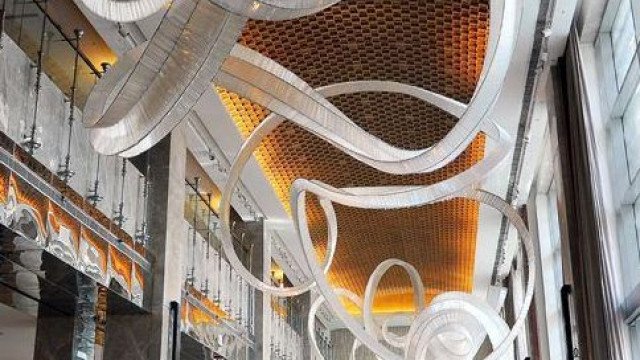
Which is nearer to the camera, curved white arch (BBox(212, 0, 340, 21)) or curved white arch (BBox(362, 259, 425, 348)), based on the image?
curved white arch (BBox(212, 0, 340, 21))

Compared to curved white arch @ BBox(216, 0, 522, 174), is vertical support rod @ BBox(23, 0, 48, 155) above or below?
above

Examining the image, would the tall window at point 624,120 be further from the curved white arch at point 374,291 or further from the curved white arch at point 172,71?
the curved white arch at point 172,71

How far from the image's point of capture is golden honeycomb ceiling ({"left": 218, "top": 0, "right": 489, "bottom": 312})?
973cm

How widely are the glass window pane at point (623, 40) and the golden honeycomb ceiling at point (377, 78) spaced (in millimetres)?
1423

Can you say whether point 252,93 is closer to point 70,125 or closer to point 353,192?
point 353,192

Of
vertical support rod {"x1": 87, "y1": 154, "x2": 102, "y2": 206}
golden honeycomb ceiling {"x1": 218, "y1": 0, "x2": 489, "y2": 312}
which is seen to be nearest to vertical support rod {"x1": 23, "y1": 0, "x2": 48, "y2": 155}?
vertical support rod {"x1": 87, "y1": 154, "x2": 102, "y2": 206}

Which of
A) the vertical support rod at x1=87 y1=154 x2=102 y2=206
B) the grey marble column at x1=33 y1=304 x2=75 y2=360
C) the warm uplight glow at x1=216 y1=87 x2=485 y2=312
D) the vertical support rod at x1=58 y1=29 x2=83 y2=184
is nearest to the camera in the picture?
the vertical support rod at x1=58 y1=29 x2=83 y2=184

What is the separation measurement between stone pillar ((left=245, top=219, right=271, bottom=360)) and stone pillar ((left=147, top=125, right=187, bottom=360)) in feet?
14.9

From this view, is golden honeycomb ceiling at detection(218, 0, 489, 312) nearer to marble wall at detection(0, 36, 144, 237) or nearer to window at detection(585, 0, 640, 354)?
window at detection(585, 0, 640, 354)

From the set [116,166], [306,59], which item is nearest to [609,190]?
[306,59]

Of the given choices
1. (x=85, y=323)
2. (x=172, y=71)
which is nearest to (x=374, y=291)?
(x=85, y=323)

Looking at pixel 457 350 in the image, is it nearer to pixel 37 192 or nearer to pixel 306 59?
pixel 306 59

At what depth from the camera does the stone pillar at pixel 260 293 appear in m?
15.0

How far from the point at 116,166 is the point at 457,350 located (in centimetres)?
1184
